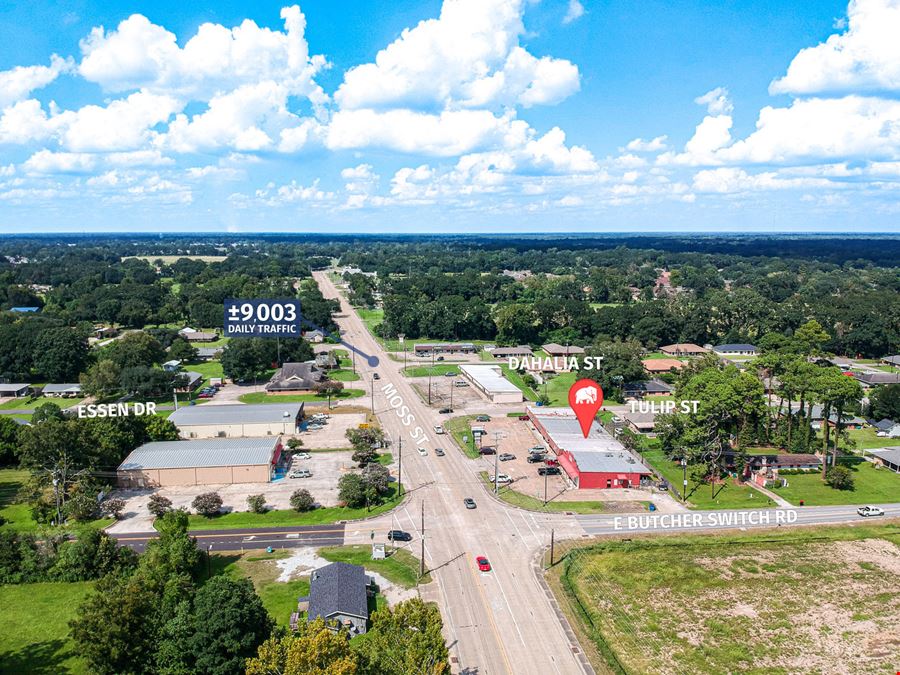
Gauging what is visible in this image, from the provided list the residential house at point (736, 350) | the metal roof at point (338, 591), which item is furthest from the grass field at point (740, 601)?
the residential house at point (736, 350)

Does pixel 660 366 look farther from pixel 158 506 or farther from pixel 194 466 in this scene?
pixel 158 506

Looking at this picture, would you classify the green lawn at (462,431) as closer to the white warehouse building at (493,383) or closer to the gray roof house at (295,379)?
the white warehouse building at (493,383)

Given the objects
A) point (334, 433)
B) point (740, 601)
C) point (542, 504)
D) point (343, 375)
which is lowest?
point (740, 601)

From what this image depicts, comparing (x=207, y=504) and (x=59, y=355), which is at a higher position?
(x=59, y=355)

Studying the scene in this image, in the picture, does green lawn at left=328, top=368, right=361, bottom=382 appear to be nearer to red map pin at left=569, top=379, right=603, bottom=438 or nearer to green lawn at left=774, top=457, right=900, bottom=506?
red map pin at left=569, top=379, right=603, bottom=438

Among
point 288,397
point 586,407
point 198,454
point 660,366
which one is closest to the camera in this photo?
point 198,454

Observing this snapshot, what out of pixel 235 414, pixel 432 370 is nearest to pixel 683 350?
pixel 432 370
